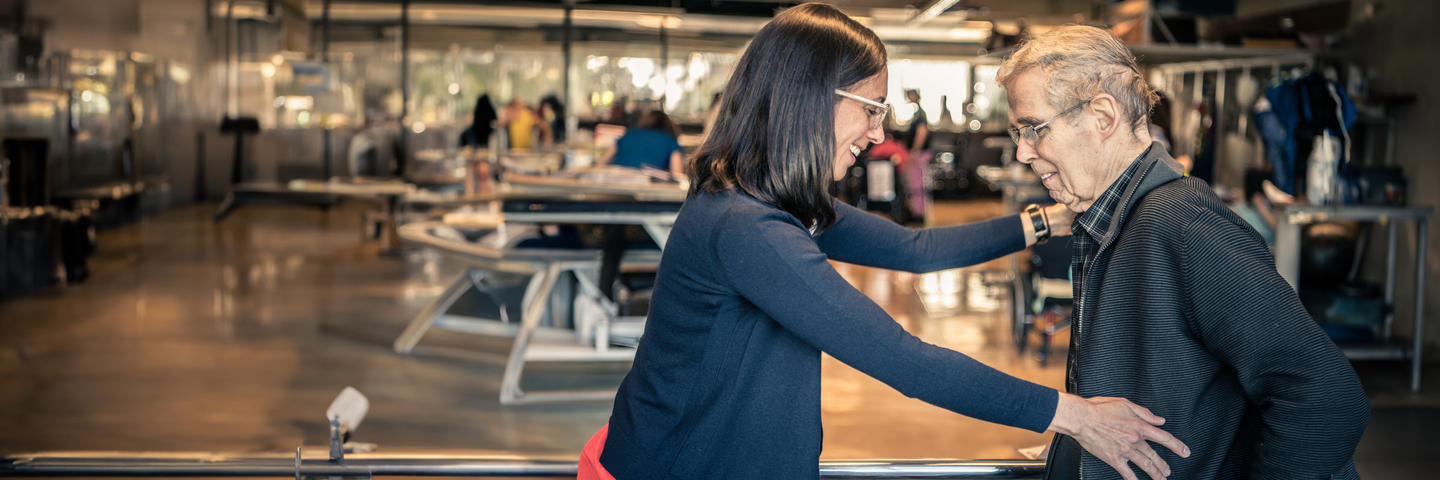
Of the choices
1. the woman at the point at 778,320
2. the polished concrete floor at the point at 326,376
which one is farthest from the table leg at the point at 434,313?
the woman at the point at 778,320

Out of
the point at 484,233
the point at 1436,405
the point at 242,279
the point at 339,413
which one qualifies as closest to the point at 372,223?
the point at 242,279

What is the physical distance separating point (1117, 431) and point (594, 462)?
2.29 feet

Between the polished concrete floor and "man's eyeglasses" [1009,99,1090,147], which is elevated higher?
"man's eyeglasses" [1009,99,1090,147]

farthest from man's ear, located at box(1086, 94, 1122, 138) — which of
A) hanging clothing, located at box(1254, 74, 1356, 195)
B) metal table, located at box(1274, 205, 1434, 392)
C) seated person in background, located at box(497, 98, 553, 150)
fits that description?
seated person in background, located at box(497, 98, 553, 150)

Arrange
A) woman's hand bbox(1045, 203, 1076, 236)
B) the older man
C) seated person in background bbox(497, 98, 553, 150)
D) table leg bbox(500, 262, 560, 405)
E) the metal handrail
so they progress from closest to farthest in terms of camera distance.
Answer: the older man, the metal handrail, woman's hand bbox(1045, 203, 1076, 236), table leg bbox(500, 262, 560, 405), seated person in background bbox(497, 98, 553, 150)

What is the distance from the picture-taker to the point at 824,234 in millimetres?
2004

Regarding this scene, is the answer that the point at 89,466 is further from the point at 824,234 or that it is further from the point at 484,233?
the point at 484,233

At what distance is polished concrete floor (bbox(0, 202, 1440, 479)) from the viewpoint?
441 cm

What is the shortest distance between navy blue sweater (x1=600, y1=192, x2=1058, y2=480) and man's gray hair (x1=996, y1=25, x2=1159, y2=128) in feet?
1.28

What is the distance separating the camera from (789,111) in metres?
1.52

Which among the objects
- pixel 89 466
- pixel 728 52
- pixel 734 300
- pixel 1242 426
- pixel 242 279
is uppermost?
pixel 728 52

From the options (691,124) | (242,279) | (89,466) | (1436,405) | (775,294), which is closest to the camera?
(775,294)

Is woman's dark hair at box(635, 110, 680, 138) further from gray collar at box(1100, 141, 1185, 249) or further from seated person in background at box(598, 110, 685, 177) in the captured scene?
gray collar at box(1100, 141, 1185, 249)

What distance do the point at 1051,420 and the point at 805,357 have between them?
0.31 m
